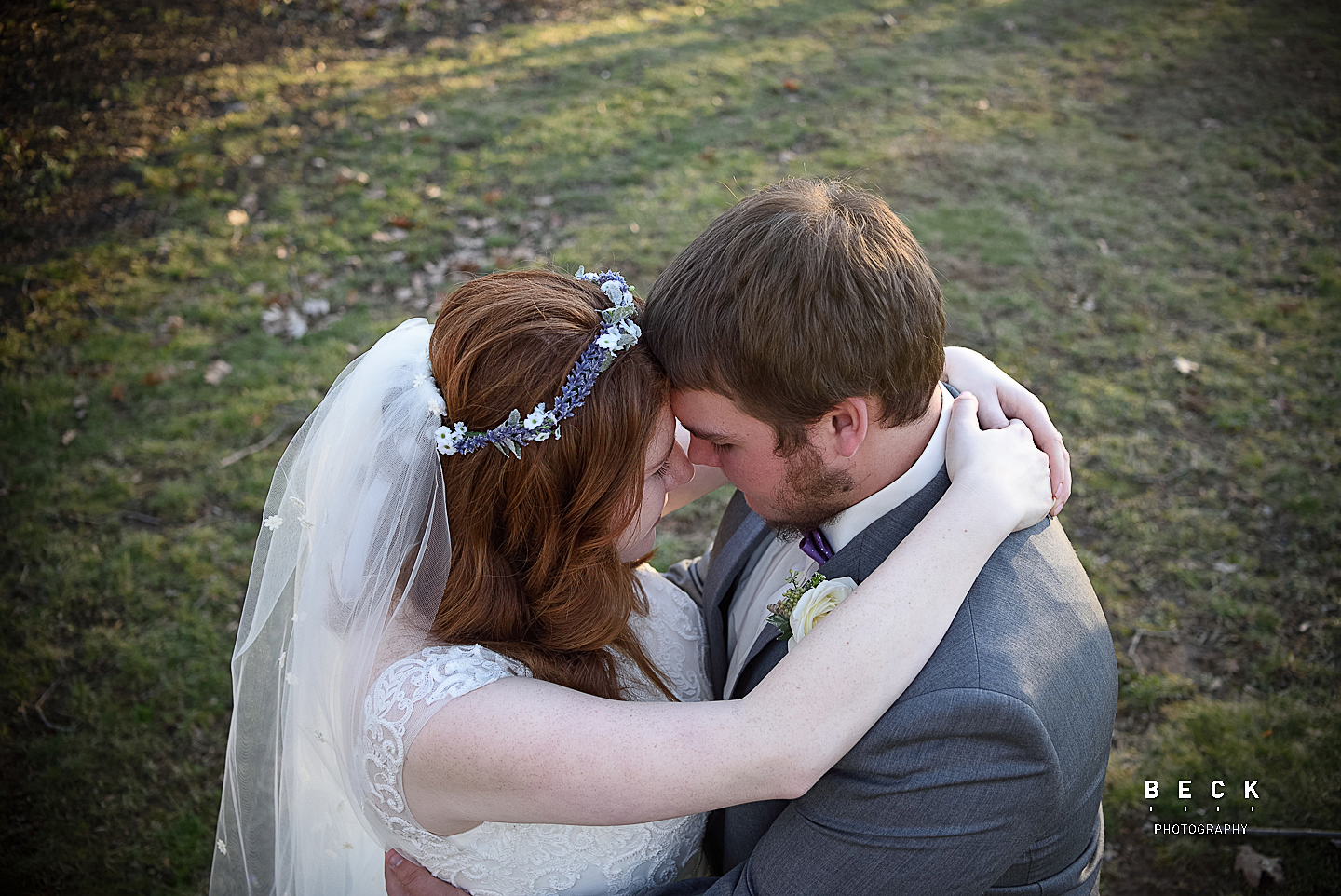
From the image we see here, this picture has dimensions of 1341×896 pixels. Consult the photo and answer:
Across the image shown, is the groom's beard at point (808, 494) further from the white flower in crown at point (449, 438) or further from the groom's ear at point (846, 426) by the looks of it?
the white flower in crown at point (449, 438)

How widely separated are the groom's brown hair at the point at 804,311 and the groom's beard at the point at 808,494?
0.14 meters

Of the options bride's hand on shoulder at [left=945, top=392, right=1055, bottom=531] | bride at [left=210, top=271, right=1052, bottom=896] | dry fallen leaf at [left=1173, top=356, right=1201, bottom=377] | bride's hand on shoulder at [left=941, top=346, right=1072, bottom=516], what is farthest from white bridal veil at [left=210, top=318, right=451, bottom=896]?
dry fallen leaf at [left=1173, top=356, right=1201, bottom=377]

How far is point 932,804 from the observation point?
6.81 ft

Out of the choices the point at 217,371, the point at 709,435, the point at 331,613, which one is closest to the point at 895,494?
the point at 709,435

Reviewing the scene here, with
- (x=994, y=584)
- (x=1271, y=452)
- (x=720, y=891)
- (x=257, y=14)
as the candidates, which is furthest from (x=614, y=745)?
(x=257, y=14)

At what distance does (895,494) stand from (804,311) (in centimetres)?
68

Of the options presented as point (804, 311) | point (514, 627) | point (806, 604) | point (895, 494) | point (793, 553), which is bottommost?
point (793, 553)

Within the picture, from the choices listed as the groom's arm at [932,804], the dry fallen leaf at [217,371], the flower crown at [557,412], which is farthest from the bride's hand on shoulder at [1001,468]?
the dry fallen leaf at [217,371]

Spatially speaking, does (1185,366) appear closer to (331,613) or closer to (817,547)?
(817,547)

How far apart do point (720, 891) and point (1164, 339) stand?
5.78 meters

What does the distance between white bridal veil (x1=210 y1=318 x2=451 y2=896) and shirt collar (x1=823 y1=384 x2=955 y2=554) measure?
1235mm

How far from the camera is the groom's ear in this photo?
8.20 feet

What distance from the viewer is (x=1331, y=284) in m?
6.87

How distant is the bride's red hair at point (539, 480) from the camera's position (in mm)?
2293
